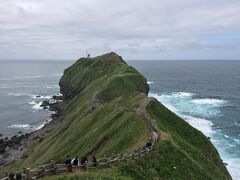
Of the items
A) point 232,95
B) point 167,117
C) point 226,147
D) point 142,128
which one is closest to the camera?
point 142,128

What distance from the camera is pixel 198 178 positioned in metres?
44.0

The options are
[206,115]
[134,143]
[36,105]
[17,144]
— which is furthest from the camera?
[36,105]

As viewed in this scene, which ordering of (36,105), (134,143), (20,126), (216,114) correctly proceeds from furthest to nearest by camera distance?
(36,105) < (20,126) < (216,114) < (134,143)

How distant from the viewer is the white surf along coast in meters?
80.7

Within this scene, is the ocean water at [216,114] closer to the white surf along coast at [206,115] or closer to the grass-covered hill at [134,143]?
the white surf along coast at [206,115]

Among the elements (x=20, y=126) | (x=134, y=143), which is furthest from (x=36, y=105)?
(x=134, y=143)

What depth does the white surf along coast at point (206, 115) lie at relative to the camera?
8074cm

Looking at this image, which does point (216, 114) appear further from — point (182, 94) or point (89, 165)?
point (89, 165)

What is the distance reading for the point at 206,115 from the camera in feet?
429

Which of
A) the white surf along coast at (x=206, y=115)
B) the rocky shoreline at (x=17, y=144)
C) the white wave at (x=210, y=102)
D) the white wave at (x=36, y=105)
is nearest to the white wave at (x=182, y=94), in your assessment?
the white surf along coast at (x=206, y=115)

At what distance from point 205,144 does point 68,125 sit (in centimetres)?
4017

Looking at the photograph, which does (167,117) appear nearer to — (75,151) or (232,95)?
(75,151)

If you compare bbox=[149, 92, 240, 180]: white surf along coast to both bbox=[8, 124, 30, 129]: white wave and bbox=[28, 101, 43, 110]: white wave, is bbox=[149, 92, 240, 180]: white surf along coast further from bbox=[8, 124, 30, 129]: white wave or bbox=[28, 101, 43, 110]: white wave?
bbox=[28, 101, 43, 110]: white wave

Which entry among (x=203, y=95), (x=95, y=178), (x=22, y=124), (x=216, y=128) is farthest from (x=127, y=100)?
(x=203, y=95)
